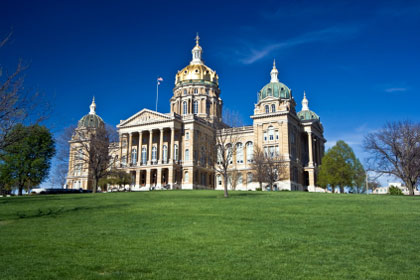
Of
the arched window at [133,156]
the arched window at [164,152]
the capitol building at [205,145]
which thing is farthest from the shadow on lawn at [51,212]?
the arched window at [133,156]

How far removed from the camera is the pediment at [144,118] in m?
71.2

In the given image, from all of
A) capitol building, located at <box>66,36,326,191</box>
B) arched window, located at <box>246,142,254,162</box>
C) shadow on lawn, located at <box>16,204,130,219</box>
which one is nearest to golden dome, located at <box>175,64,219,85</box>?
capitol building, located at <box>66,36,326,191</box>

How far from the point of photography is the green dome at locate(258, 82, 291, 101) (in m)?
73.9

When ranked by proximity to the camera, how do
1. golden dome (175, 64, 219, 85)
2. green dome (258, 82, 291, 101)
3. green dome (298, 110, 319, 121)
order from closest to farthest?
green dome (258, 82, 291, 101) < green dome (298, 110, 319, 121) < golden dome (175, 64, 219, 85)

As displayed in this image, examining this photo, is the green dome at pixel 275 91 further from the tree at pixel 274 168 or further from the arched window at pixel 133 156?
the arched window at pixel 133 156

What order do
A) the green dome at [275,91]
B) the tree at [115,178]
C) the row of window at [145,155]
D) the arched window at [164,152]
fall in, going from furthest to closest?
the green dome at [275,91]
the arched window at [164,152]
the row of window at [145,155]
the tree at [115,178]

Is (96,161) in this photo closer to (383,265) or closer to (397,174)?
(397,174)

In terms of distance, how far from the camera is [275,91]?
7419 centimetres

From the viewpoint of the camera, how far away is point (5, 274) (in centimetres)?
1137

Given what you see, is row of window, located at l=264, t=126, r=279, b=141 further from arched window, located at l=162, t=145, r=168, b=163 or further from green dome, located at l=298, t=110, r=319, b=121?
arched window, located at l=162, t=145, r=168, b=163

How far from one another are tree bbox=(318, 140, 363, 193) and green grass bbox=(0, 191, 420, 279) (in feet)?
133

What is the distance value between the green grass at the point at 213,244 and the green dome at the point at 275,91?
5078cm

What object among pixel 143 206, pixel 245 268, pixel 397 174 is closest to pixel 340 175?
pixel 397 174

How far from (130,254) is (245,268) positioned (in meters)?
4.08
